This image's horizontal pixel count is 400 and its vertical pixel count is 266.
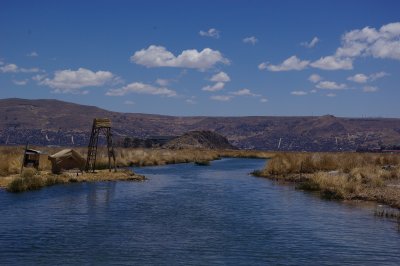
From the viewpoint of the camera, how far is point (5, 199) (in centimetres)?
2983

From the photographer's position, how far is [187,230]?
870 inches

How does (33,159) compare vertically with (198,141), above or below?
below

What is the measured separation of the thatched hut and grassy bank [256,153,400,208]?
17.8 meters

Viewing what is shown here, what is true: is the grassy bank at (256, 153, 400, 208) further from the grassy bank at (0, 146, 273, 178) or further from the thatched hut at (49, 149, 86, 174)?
the grassy bank at (0, 146, 273, 178)

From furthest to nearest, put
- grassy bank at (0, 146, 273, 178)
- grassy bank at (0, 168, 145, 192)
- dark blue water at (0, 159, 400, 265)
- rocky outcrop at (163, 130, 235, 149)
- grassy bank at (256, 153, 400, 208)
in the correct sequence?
rocky outcrop at (163, 130, 235, 149) < grassy bank at (0, 146, 273, 178) < grassy bank at (0, 168, 145, 192) < grassy bank at (256, 153, 400, 208) < dark blue water at (0, 159, 400, 265)

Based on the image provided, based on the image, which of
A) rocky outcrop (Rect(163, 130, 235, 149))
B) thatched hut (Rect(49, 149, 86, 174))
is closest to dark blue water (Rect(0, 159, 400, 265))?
thatched hut (Rect(49, 149, 86, 174))

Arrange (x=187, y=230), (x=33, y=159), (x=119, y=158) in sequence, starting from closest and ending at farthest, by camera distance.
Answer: (x=187, y=230)
(x=33, y=159)
(x=119, y=158)

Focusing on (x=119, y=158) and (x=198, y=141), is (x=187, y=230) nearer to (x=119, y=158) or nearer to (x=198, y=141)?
(x=119, y=158)

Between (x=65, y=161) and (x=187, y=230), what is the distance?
27214 mm

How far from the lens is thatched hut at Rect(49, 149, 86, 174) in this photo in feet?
146

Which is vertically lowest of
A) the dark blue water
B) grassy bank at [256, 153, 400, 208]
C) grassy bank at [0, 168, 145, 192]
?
the dark blue water

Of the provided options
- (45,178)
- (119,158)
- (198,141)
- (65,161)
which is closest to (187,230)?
(45,178)

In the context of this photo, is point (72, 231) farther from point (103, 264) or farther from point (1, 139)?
point (1, 139)

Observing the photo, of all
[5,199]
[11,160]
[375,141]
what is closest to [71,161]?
[11,160]
